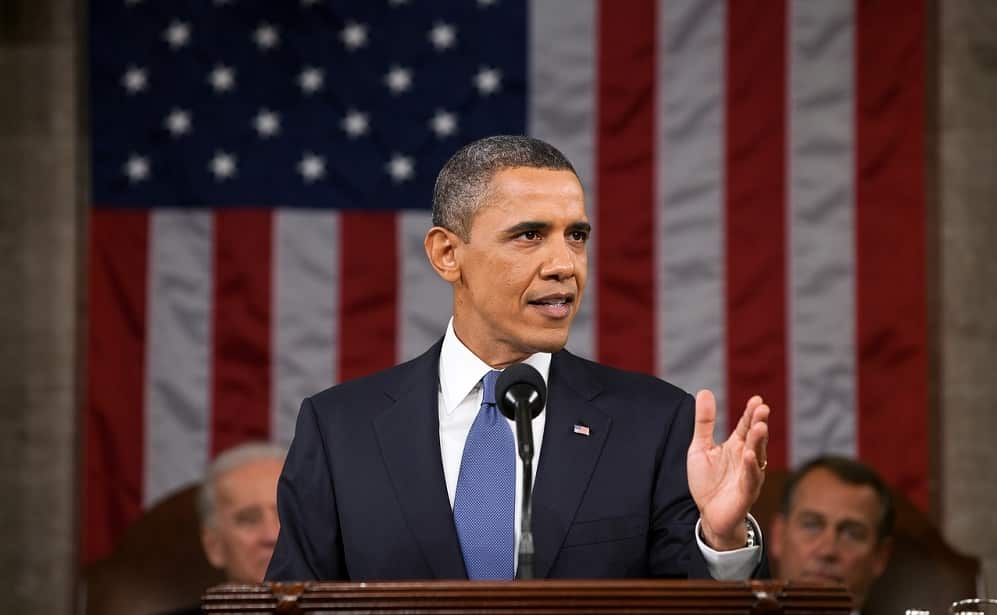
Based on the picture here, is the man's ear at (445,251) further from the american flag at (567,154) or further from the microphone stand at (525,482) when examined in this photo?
the american flag at (567,154)

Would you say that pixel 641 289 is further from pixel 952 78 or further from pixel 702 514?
pixel 702 514

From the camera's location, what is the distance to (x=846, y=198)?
18.6 ft

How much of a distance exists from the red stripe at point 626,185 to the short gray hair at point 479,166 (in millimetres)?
2703

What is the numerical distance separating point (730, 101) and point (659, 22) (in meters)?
0.43

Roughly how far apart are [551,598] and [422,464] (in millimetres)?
750

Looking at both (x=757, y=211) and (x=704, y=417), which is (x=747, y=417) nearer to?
(x=704, y=417)

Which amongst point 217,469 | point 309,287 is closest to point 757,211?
point 309,287

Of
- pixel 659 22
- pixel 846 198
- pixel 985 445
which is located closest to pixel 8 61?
pixel 659 22

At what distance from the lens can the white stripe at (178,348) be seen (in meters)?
5.57

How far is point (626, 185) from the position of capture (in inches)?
223

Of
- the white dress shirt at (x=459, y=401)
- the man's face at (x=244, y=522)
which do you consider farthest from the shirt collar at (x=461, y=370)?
the man's face at (x=244, y=522)

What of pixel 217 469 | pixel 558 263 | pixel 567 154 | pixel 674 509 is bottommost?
pixel 674 509

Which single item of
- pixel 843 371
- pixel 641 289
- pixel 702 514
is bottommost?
pixel 702 514

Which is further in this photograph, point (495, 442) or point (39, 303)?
point (39, 303)
